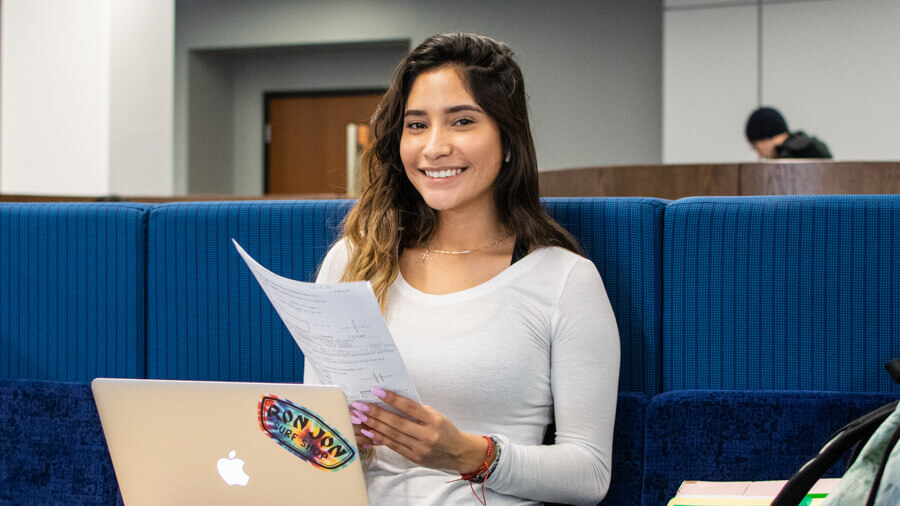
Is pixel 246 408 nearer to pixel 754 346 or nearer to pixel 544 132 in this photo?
pixel 754 346

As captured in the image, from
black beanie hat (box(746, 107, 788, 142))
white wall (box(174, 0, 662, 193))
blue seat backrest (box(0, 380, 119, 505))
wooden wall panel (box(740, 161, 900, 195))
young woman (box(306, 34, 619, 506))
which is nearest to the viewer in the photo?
young woman (box(306, 34, 619, 506))

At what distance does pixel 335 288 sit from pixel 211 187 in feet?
18.6

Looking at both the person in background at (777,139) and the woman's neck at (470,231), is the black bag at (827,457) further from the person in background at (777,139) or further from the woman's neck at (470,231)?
the person in background at (777,139)

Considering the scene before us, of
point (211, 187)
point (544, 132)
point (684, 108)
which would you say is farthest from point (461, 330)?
point (211, 187)

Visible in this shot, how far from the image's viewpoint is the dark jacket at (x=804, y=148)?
135 inches

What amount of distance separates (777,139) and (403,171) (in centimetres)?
281

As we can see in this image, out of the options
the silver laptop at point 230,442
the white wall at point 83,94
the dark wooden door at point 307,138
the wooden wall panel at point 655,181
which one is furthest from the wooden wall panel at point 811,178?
the dark wooden door at point 307,138

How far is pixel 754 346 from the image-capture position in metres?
1.24

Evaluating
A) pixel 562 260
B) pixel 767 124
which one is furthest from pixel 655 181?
pixel 562 260

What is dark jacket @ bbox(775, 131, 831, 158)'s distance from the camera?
3.44 m

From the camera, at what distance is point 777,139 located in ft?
12.1

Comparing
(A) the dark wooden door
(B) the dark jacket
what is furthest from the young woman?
(A) the dark wooden door

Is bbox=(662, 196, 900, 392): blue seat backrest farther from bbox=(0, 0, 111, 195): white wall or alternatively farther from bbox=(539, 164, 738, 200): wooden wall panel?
bbox=(0, 0, 111, 195): white wall

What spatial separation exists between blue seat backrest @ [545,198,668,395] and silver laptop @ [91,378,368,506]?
524mm
